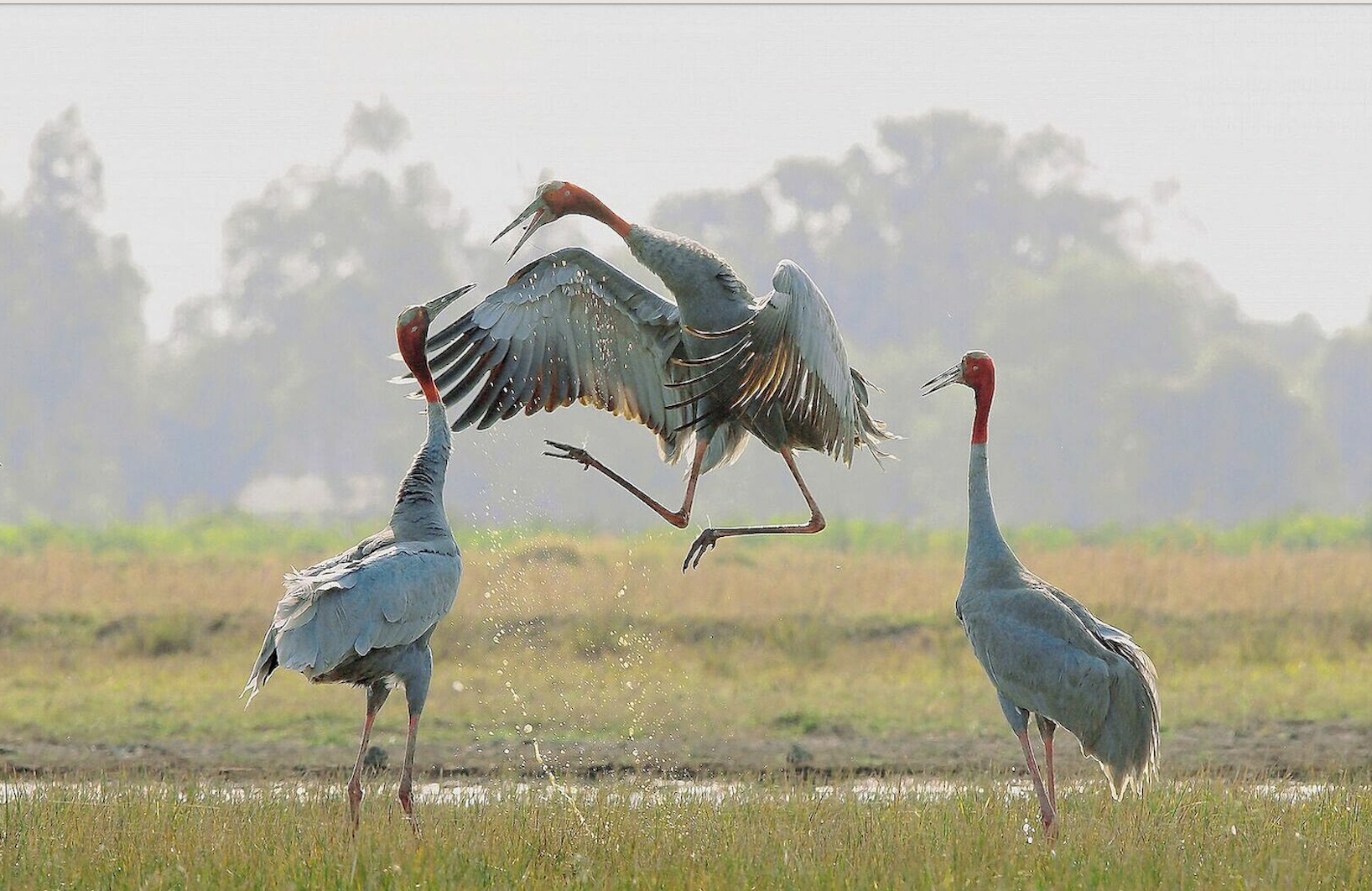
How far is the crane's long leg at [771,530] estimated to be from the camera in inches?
278

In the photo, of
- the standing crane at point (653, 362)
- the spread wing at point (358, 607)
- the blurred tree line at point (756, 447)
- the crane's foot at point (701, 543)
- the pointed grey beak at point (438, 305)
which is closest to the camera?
the spread wing at point (358, 607)

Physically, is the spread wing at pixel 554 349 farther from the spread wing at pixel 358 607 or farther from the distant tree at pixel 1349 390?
the distant tree at pixel 1349 390

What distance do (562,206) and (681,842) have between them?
281 cm

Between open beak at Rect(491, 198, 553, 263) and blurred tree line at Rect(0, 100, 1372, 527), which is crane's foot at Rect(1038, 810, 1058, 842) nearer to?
open beak at Rect(491, 198, 553, 263)

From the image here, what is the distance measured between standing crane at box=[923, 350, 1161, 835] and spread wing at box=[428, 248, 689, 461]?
1.61m

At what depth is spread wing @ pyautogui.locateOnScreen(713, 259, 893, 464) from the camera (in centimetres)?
625

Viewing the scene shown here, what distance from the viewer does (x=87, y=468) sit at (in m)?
39.9

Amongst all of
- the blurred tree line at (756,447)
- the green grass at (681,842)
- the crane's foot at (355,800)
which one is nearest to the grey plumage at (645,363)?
the green grass at (681,842)

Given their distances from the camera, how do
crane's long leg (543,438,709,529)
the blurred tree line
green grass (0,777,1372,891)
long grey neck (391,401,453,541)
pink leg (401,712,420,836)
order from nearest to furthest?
green grass (0,777,1372,891) → pink leg (401,712,420,836) → long grey neck (391,401,453,541) → crane's long leg (543,438,709,529) → the blurred tree line

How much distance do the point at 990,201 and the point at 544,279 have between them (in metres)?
45.0

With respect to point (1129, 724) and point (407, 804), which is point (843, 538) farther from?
point (407, 804)

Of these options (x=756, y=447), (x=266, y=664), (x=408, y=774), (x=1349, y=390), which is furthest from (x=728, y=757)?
(x=1349, y=390)

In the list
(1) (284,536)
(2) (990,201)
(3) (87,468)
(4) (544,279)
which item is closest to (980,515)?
(4) (544,279)

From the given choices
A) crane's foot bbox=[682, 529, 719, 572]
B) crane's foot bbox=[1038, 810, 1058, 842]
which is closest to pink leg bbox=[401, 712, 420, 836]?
crane's foot bbox=[682, 529, 719, 572]
